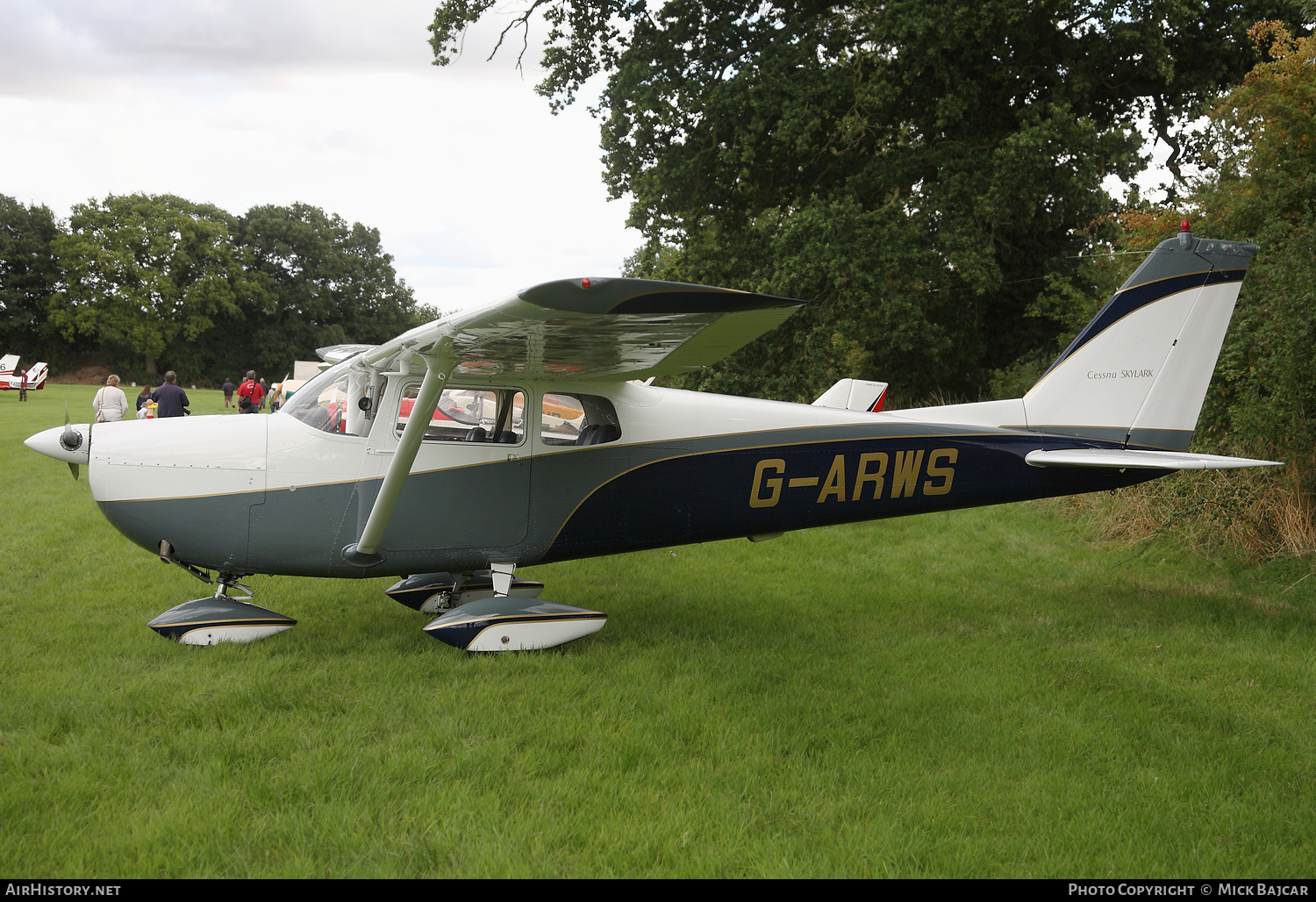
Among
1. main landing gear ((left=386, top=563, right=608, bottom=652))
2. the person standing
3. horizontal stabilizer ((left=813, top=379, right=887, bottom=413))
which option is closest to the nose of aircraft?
main landing gear ((left=386, top=563, right=608, bottom=652))

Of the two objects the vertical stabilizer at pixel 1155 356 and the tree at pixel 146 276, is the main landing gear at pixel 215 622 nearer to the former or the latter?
the vertical stabilizer at pixel 1155 356

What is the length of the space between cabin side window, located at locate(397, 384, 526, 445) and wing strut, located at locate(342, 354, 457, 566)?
0.41 m

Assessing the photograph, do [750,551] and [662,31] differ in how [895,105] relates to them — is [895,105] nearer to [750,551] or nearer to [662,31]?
[662,31]

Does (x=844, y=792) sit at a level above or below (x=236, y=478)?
below

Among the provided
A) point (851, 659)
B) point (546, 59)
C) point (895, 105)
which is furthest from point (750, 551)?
point (546, 59)

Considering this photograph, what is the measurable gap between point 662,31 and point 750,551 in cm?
1226

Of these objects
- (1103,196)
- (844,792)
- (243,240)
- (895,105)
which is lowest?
(844,792)

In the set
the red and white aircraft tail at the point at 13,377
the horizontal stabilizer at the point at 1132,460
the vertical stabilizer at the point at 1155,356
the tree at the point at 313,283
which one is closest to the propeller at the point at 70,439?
the horizontal stabilizer at the point at 1132,460

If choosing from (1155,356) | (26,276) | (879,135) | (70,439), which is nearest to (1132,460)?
(1155,356)

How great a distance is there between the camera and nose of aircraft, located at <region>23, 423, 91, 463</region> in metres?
5.01

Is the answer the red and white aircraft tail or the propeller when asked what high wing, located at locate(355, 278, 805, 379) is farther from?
the red and white aircraft tail

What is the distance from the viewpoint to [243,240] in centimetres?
6662

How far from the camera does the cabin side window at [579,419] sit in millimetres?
5648

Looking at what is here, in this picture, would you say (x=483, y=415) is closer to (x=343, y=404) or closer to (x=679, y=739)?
(x=343, y=404)
